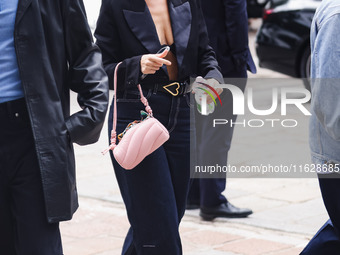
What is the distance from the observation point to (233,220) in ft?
19.0

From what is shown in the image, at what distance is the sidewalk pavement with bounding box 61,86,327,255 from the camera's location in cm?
518

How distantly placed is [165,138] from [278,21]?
25.3 ft

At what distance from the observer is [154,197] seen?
12.2ft

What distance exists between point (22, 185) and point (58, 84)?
0.42m

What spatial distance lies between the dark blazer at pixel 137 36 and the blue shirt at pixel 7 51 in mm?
789

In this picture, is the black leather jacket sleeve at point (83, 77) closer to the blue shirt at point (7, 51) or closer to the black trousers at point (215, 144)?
the blue shirt at point (7, 51)

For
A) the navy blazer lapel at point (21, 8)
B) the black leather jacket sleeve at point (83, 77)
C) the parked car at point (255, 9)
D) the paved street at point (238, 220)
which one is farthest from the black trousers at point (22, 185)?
the parked car at point (255, 9)

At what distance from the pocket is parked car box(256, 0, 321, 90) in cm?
707

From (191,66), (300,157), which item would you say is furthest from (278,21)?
(191,66)

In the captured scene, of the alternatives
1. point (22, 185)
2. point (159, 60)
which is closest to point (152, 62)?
point (159, 60)

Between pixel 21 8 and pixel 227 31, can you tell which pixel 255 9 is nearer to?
pixel 227 31

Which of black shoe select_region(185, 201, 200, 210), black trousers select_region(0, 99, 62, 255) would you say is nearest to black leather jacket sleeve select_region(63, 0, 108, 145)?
black trousers select_region(0, 99, 62, 255)

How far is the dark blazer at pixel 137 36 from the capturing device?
12.6 ft

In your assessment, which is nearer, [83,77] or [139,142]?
[83,77]
